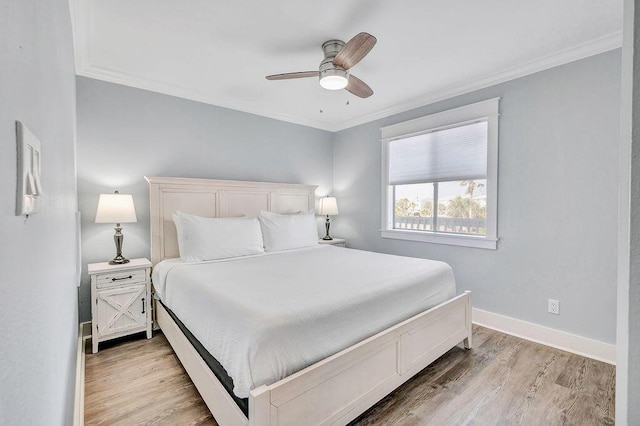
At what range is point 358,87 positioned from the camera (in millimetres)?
2545

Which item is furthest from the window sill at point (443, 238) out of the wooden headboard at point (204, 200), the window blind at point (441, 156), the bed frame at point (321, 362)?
the wooden headboard at point (204, 200)

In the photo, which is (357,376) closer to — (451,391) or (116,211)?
(451,391)

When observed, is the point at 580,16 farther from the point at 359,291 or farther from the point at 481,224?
the point at 359,291

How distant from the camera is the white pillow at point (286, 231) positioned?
3383mm

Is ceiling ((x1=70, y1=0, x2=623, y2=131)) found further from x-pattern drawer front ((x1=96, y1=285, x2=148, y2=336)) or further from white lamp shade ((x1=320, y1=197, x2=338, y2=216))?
x-pattern drawer front ((x1=96, y1=285, x2=148, y2=336))

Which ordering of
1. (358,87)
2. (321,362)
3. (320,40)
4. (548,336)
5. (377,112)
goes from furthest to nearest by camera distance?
(377,112)
(548,336)
(358,87)
(320,40)
(321,362)

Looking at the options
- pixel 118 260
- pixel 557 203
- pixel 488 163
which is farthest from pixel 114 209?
pixel 557 203

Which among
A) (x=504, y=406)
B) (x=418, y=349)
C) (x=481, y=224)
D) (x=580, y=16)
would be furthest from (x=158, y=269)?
(x=580, y=16)

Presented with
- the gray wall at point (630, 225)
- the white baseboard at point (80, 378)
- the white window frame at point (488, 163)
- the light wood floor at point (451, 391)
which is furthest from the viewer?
the white window frame at point (488, 163)

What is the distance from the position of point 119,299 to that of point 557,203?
4.00 meters

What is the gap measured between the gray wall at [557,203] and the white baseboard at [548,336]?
52mm

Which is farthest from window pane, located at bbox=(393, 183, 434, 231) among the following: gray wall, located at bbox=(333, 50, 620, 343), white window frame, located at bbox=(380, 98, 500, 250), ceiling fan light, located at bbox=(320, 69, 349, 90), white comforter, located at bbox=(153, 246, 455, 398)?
ceiling fan light, located at bbox=(320, 69, 349, 90)

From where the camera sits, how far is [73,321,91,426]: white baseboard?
1652 mm

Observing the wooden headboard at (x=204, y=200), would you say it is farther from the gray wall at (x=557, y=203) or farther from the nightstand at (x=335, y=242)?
the gray wall at (x=557, y=203)
